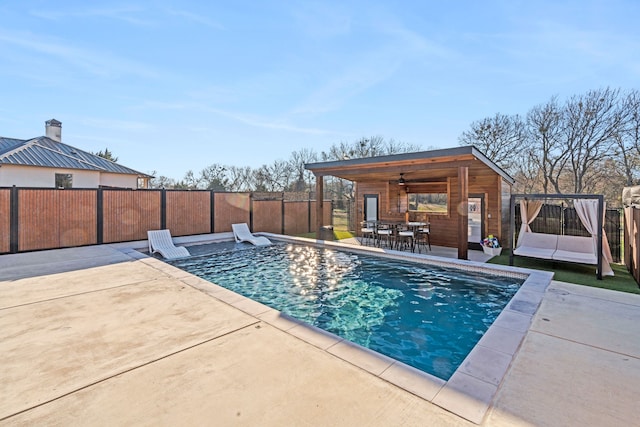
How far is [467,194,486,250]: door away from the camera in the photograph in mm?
9594

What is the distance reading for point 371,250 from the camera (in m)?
8.28

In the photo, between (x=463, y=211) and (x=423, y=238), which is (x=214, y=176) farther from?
(x=463, y=211)

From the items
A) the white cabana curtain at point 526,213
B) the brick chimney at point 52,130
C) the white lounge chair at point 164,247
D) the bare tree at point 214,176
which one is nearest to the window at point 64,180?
the brick chimney at point 52,130

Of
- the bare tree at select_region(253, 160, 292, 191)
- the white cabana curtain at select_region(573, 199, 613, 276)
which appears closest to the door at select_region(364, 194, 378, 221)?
the white cabana curtain at select_region(573, 199, 613, 276)

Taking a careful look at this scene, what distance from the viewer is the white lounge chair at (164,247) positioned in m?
8.20

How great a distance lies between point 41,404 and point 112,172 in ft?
57.5

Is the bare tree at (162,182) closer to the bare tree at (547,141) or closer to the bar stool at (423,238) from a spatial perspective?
the bar stool at (423,238)

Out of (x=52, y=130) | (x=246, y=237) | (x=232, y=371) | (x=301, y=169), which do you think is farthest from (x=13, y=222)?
(x=301, y=169)

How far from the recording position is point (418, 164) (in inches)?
326

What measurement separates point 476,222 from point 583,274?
366cm

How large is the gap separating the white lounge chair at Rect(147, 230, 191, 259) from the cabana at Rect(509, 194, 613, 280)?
8569 mm

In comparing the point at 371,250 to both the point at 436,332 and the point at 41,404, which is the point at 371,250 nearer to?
the point at 436,332

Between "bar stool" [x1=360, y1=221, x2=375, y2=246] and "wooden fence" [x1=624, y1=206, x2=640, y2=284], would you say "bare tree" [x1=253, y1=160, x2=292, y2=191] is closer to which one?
"bar stool" [x1=360, y1=221, x2=375, y2=246]

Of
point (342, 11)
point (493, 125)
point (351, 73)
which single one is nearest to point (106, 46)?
point (342, 11)
